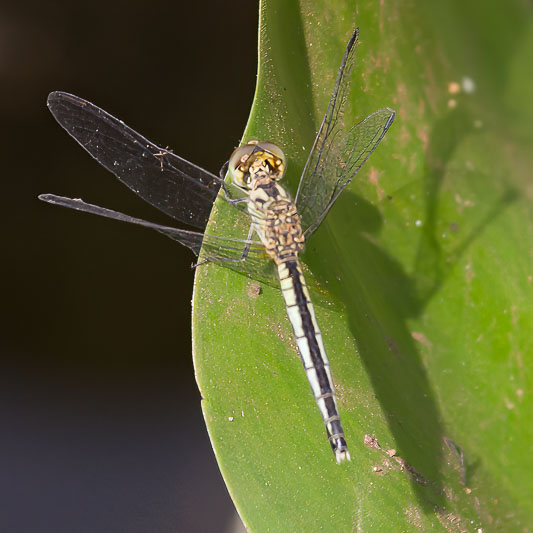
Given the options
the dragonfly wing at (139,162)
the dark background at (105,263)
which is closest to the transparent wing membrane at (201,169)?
the dragonfly wing at (139,162)

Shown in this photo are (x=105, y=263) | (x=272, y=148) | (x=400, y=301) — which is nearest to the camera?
(x=272, y=148)

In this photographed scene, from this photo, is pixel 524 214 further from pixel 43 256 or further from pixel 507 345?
pixel 43 256

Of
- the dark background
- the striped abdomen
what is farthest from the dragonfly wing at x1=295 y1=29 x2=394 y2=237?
the dark background

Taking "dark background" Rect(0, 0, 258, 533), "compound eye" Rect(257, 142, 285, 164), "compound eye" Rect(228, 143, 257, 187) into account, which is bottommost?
"dark background" Rect(0, 0, 258, 533)

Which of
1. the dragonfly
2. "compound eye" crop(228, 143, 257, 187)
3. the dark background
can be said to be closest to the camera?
the dragonfly

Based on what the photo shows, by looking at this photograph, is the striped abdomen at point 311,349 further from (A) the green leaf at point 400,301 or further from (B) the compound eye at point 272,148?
(B) the compound eye at point 272,148

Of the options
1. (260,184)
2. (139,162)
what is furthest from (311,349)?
(139,162)

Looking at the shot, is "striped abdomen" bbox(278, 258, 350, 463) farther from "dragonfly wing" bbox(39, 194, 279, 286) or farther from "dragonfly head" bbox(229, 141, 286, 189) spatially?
"dragonfly head" bbox(229, 141, 286, 189)

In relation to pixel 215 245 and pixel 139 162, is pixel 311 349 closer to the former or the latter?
pixel 215 245
